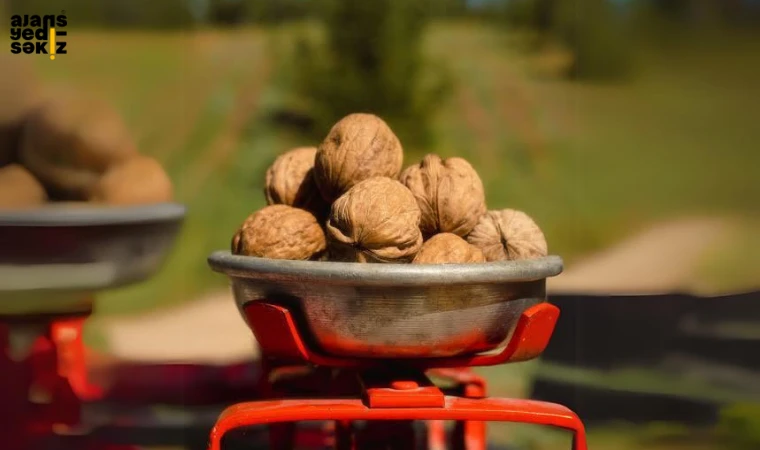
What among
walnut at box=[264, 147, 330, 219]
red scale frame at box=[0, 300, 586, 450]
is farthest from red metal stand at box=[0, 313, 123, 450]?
walnut at box=[264, 147, 330, 219]

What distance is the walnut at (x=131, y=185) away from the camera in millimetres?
2009

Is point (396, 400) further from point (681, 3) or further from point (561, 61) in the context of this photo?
point (561, 61)

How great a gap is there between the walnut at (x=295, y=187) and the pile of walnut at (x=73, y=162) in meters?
0.41

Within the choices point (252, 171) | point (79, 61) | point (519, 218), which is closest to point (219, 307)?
point (252, 171)

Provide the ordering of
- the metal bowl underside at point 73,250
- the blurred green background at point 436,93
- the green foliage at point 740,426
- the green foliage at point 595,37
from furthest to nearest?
the green foliage at point 595,37
the blurred green background at point 436,93
the green foliage at point 740,426
the metal bowl underside at point 73,250

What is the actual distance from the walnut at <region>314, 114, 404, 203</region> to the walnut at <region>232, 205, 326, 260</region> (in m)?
0.08

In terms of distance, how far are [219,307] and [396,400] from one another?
10.2ft

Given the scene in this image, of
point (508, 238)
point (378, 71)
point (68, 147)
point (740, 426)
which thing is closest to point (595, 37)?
point (378, 71)

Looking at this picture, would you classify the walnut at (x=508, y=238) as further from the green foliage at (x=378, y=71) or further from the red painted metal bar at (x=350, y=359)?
the green foliage at (x=378, y=71)

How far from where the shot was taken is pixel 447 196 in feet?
5.37

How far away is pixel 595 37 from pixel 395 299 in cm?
314

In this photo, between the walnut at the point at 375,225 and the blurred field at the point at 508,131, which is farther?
the blurred field at the point at 508,131

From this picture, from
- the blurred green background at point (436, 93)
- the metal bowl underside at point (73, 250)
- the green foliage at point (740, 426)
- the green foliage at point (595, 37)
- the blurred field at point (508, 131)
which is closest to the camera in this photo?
the metal bowl underside at point (73, 250)

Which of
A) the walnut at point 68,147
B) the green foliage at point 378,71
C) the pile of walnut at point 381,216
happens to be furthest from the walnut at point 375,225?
the green foliage at point 378,71
